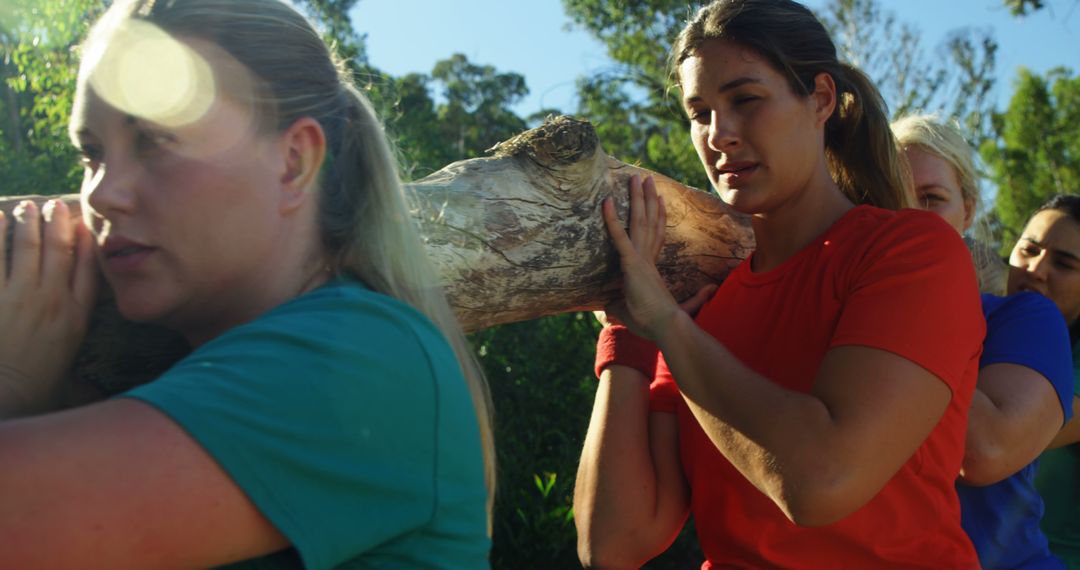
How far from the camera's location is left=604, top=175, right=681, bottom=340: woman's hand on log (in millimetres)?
2359

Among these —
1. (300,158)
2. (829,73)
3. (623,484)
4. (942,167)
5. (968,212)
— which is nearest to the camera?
(300,158)

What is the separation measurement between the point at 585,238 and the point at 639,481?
67 centimetres

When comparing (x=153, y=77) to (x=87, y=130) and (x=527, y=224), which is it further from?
(x=527, y=224)

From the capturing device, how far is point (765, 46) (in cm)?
246

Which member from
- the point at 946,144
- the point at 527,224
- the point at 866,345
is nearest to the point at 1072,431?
the point at 946,144

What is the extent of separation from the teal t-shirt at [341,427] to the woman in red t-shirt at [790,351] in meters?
0.90

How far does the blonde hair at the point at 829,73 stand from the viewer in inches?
97.8

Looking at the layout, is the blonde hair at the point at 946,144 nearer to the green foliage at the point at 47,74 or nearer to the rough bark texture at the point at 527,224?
the rough bark texture at the point at 527,224

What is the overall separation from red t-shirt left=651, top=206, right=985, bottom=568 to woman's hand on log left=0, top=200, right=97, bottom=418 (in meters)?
1.40

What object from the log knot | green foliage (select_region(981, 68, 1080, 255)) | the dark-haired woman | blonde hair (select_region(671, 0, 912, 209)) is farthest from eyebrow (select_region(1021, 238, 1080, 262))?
green foliage (select_region(981, 68, 1080, 255))

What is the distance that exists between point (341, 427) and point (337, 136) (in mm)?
612

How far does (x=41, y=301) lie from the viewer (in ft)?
5.20

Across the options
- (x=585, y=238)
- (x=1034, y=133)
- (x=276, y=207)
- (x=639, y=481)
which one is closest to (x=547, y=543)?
(x=639, y=481)

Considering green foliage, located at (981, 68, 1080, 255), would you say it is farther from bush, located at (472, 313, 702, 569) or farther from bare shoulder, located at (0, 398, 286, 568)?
bare shoulder, located at (0, 398, 286, 568)
